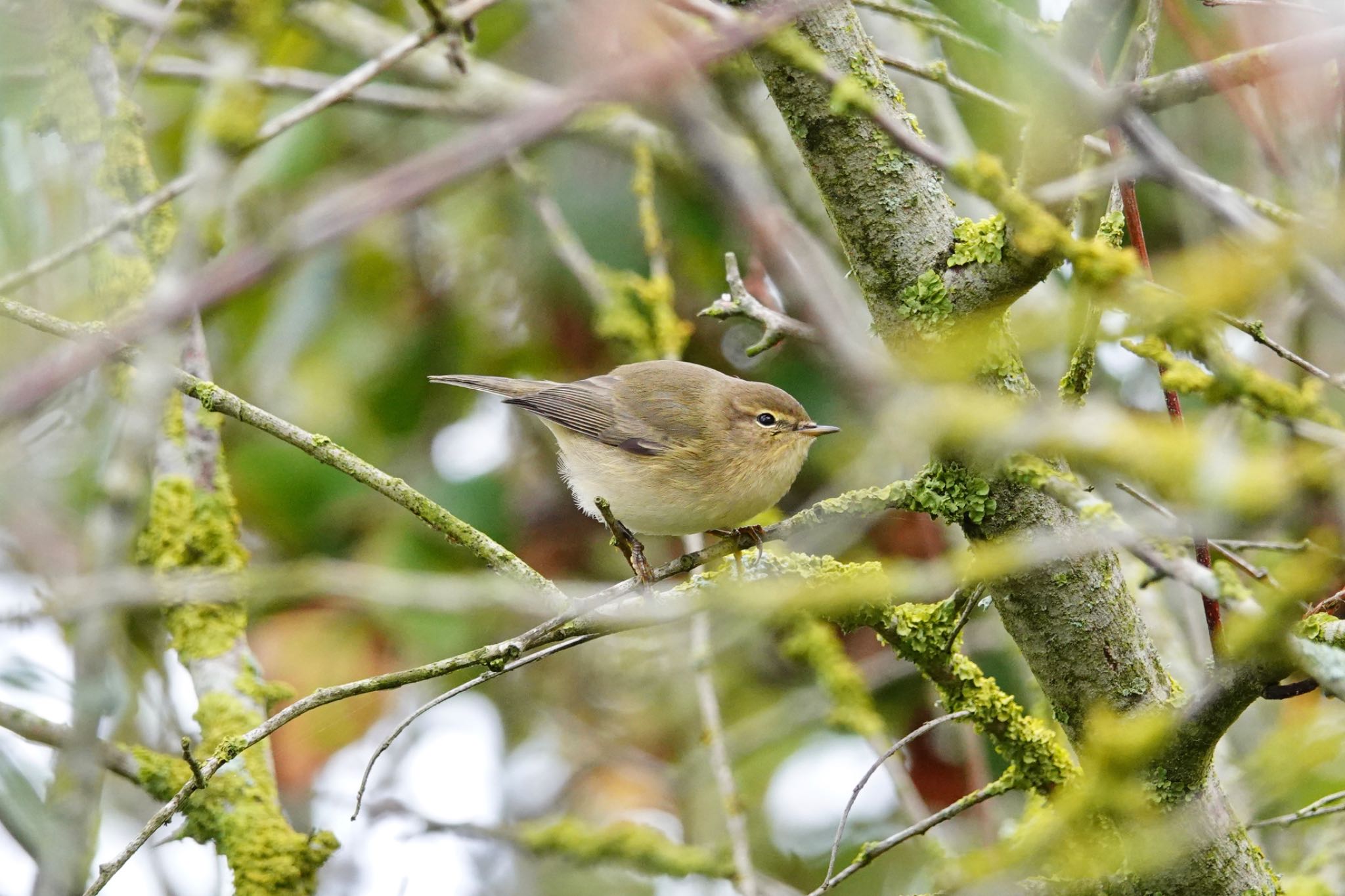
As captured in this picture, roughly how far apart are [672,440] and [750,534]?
0.96m

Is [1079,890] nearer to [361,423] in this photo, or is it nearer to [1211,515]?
[1211,515]

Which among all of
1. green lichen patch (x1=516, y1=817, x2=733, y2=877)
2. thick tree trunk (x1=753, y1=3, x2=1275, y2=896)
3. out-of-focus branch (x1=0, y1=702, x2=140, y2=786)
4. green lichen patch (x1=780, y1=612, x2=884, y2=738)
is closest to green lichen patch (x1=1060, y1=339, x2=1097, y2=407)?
thick tree trunk (x1=753, y1=3, x2=1275, y2=896)

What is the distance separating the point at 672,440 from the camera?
14.3 feet

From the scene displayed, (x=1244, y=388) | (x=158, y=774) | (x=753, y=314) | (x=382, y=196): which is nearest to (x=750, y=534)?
(x=753, y=314)

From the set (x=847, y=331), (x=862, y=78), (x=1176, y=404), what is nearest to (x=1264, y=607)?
(x=847, y=331)

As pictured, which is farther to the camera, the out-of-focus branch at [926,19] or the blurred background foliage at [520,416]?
the blurred background foliage at [520,416]

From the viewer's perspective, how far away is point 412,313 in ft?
18.3

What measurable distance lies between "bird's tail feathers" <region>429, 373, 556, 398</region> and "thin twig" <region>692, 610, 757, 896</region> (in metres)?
1.39

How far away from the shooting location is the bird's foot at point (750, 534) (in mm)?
2739

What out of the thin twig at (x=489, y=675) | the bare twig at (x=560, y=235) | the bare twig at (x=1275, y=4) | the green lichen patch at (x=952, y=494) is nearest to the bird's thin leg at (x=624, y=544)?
the thin twig at (x=489, y=675)

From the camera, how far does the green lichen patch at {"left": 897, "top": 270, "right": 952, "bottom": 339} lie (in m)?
2.08

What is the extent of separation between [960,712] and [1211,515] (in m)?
1.41

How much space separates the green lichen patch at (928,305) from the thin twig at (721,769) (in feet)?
3.59

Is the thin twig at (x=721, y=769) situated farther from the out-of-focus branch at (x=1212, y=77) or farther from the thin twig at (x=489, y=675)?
the out-of-focus branch at (x=1212, y=77)
